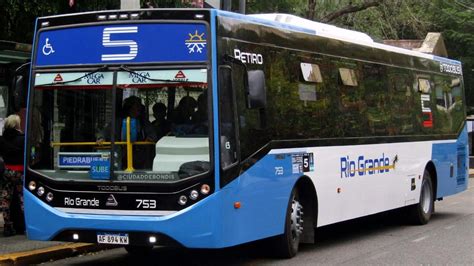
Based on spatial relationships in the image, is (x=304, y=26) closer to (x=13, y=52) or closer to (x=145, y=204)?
(x=145, y=204)

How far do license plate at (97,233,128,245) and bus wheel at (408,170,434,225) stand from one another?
23.3 ft

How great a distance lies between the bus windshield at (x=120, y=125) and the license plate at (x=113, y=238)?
Answer: 0.62 meters

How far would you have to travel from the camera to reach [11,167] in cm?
1012

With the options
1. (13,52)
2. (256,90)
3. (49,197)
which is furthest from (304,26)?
(13,52)

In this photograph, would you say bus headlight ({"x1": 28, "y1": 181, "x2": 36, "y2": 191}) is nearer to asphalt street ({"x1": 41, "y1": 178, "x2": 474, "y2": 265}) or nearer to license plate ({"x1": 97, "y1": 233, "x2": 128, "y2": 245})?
license plate ({"x1": 97, "y1": 233, "x2": 128, "y2": 245})

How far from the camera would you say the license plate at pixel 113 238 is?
24.3 feet

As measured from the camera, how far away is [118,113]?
292 inches

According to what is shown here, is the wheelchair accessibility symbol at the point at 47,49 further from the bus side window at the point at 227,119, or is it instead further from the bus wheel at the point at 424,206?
the bus wheel at the point at 424,206

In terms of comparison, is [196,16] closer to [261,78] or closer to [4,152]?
[261,78]

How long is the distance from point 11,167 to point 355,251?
5206 mm

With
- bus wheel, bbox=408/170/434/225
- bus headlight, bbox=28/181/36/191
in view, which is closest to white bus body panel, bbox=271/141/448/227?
bus wheel, bbox=408/170/434/225

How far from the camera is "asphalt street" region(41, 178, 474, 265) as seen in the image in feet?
29.8

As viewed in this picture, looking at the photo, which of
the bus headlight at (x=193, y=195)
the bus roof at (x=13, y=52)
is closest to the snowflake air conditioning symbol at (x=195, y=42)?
the bus headlight at (x=193, y=195)

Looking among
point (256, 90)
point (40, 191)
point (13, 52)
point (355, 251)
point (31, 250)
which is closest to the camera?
point (256, 90)
